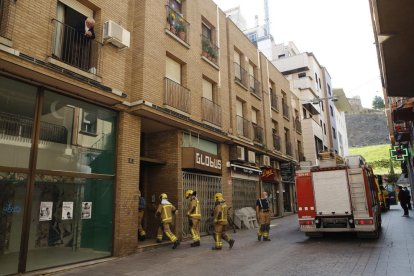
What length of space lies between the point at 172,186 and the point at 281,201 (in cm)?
1260

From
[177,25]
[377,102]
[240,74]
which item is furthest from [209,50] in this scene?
[377,102]

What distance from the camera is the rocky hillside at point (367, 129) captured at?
380ft

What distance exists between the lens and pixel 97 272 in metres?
7.52

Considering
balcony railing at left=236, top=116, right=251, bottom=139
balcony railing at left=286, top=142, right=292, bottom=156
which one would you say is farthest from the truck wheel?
balcony railing at left=286, top=142, right=292, bottom=156

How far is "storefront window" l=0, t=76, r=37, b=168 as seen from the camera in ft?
24.0

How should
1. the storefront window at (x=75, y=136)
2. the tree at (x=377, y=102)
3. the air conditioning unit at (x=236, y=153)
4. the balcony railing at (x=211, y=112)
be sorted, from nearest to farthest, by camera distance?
the storefront window at (x=75, y=136), the balcony railing at (x=211, y=112), the air conditioning unit at (x=236, y=153), the tree at (x=377, y=102)

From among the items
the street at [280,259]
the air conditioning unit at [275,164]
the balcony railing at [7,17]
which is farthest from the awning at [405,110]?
the balcony railing at [7,17]

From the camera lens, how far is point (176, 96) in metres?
12.6

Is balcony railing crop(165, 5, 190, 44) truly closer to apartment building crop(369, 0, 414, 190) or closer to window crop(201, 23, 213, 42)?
window crop(201, 23, 213, 42)

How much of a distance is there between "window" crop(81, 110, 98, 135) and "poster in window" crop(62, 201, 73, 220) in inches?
78.9

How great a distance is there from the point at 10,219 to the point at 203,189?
25.4 ft

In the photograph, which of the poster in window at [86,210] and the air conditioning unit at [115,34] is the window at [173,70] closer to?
the air conditioning unit at [115,34]

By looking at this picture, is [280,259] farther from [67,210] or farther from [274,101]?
[274,101]

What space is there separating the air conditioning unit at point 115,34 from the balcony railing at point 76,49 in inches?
14.2
